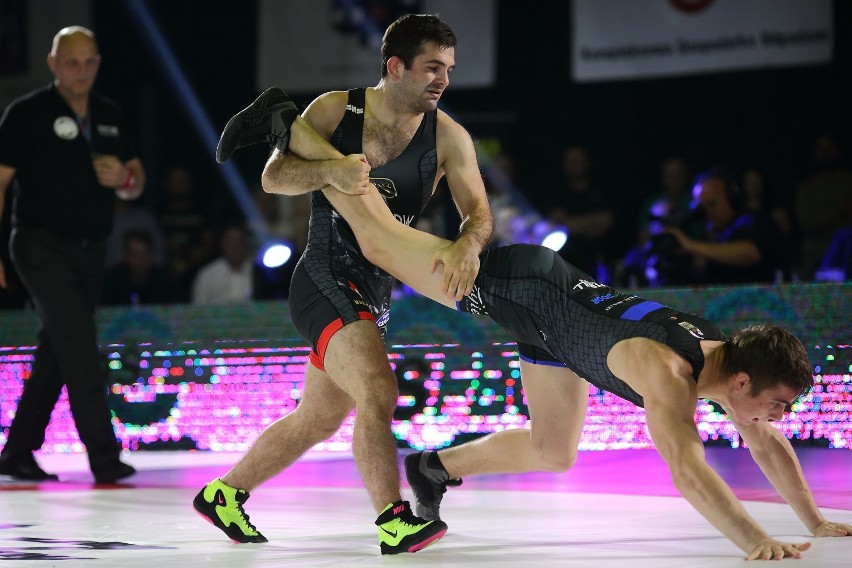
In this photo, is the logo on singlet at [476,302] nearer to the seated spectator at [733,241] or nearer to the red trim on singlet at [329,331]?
the red trim on singlet at [329,331]

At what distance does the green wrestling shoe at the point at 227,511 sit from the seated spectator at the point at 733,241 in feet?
9.64

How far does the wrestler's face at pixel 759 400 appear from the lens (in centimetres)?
291

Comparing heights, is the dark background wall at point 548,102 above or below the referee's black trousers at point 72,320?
above

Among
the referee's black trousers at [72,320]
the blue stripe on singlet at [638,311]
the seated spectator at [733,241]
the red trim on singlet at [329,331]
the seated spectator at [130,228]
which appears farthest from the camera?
the seated spectator at [130,228]

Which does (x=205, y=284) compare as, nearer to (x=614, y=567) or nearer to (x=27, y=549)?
(x=27, y=549)

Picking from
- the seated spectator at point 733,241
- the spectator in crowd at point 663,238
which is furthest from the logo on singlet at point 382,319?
the spectator in crowd at point 663,238

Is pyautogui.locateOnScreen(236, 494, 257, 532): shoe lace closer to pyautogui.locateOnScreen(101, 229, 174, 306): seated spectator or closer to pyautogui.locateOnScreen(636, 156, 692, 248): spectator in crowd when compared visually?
pyautogui.locateOnScreen(636, 156, 692, 248): spectator in crowd

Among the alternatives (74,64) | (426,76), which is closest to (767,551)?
(426,76)

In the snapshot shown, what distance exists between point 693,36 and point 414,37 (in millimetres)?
4825

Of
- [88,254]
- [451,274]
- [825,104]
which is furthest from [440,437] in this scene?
[825,104]

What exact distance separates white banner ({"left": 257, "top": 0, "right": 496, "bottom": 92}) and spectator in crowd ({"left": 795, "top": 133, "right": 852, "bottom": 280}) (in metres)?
2.26

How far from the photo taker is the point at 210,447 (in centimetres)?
625

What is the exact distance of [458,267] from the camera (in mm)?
3334

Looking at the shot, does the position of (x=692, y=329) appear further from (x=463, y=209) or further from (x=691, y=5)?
(x=691, y=5)
